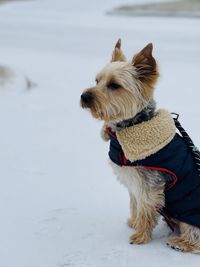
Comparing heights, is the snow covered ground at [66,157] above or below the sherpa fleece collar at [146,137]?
below

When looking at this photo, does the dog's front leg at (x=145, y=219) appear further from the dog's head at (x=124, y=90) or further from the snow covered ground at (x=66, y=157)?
the dog's head at (x=124, y=90)

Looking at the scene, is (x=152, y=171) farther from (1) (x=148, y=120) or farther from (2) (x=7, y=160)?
(2) (x=7, y=160)

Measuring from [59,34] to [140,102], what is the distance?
1287 cm

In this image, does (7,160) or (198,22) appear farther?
(198,22)

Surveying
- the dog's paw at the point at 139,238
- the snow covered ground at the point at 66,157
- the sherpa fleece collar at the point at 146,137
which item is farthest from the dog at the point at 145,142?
the snow covered ground at the point at 66,157

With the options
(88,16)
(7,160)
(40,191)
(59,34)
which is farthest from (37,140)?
(88,16)

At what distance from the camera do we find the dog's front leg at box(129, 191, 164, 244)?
3963 millimetres

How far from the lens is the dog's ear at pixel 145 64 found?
376 centimetres

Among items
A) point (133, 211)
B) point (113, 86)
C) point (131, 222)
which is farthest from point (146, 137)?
point (131, 222)

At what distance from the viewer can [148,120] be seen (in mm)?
3816

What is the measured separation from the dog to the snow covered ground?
0.99 ft

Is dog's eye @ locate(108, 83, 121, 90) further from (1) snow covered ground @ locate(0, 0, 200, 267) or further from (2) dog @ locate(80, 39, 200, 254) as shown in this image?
(1) snow covered ground @ locate(0, 0, 200, 267)

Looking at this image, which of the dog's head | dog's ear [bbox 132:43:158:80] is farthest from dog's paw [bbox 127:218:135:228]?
dog's ear [bbox 132:43:158:80]

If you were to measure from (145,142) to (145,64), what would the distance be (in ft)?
1.89
